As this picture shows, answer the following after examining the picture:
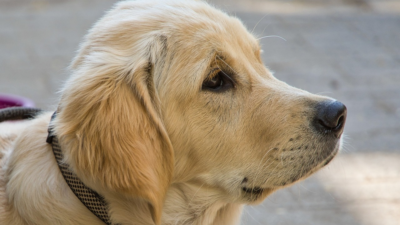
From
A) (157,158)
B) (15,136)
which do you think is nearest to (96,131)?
(157,158)

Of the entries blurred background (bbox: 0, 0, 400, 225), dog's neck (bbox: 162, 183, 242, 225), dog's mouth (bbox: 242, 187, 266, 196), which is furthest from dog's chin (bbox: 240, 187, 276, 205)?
blurred background (bbox: 0, 0, 400, 225)

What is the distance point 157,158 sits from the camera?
2.20m

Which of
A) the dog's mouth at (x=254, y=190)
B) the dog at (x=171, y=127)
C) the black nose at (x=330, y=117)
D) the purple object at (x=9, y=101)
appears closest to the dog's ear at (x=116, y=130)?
the dog at (x=171, y=127)

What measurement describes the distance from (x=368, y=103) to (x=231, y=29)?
376 cm

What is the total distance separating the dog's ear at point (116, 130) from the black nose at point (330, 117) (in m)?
0.76

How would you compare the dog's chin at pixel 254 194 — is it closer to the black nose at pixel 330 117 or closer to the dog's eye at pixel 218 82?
the black nose at pixel 330 117

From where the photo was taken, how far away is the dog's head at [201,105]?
7.39 feet

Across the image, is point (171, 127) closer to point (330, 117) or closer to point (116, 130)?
point (116, 130)

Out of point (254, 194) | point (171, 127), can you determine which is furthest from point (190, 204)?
point (171, 127)

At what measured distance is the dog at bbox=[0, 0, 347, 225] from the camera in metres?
2.16

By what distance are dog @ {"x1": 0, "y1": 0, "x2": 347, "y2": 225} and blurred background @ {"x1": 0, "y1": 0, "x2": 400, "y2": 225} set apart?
733 millimetres

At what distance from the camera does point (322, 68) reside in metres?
6.57


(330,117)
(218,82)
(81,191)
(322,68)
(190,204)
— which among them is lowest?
(322,68)

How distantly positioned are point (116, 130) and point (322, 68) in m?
4.95
